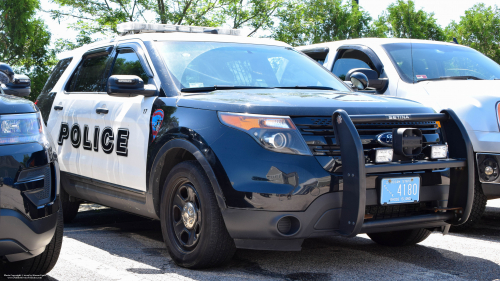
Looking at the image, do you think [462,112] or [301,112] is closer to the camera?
[301,112]

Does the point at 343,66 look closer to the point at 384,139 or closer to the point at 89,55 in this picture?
the point at 89,55

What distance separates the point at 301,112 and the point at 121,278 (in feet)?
5.19

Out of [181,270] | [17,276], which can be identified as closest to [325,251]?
[181,270]

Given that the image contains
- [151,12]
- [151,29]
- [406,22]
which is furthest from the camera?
[406,22]

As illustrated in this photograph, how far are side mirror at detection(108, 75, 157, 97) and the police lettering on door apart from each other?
0.40 m

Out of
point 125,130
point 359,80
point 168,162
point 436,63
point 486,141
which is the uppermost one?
point 436,63

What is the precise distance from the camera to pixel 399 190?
3719 mm

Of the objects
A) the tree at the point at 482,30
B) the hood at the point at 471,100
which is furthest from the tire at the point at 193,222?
the tree at the point at 482,30

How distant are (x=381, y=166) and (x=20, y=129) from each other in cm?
212

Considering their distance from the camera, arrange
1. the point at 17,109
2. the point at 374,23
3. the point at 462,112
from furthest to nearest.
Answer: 1. the point at 374,23
2. the point at 462,112
3. the point at 17,109

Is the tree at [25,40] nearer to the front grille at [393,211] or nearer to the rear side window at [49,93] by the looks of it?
the rear side window at [49,93]

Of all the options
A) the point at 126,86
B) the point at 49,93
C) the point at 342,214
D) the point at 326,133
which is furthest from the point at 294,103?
the point at 49,93

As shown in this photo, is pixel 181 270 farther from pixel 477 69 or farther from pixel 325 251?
pixel 477 69

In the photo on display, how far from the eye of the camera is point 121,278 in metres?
3.78
